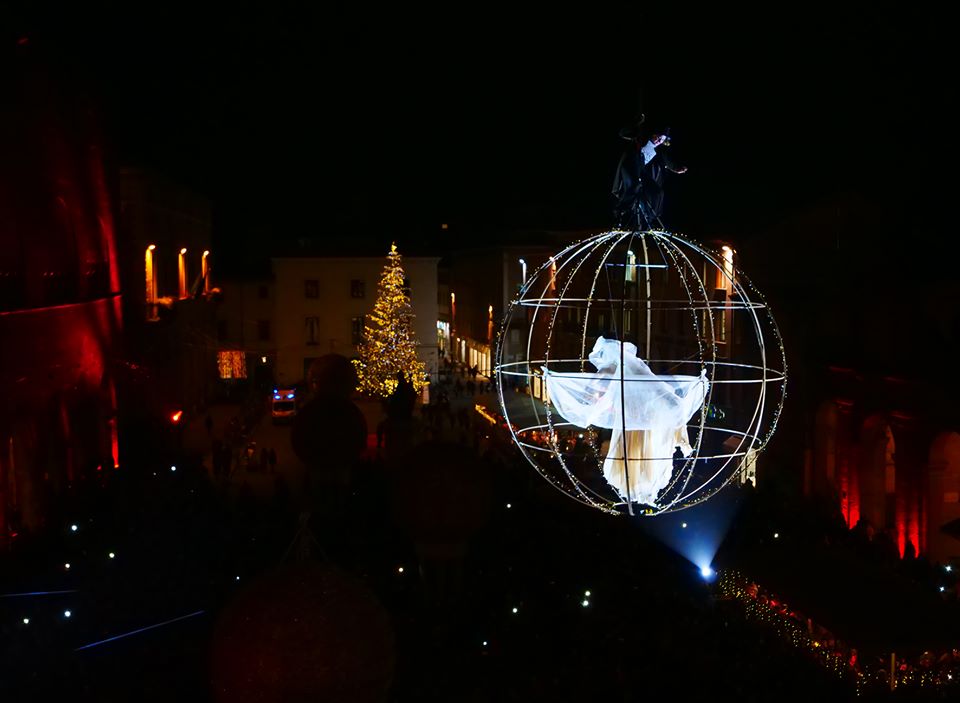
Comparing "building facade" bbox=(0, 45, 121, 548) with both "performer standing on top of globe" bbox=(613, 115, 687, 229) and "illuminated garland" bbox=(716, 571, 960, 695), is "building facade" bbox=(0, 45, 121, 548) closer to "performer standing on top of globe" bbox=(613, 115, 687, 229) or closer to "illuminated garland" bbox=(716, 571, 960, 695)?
"illuminated garland" bbox=(716, 571, 960, 695)

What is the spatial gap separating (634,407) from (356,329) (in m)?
43.7

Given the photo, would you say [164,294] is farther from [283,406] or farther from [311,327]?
[311,327]

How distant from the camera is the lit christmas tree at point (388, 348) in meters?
43.8

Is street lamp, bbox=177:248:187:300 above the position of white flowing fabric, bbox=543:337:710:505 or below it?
above

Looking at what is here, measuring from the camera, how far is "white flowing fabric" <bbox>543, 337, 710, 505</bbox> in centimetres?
1013

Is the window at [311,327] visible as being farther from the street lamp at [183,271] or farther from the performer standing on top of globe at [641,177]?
the performer standing on top of globe at [641,177]

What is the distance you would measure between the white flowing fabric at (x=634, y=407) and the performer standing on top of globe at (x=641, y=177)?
135 cm

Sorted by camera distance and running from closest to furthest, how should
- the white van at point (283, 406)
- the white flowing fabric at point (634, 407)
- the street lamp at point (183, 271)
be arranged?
the white flowing fabric at point (634, 407), the white van at point (283, 406), the street lamp at point (183, 271)

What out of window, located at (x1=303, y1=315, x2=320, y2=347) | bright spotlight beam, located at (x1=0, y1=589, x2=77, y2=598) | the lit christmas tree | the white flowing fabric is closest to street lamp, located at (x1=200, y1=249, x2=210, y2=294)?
window, located at (x1=303, y1=315, x2=320, y2=347)

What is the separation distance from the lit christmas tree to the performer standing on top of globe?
109 ft

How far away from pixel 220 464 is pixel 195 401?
17.5 m

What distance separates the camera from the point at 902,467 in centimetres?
2166

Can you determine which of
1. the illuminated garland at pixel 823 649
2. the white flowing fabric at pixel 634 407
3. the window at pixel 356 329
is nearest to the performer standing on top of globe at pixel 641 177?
the white flowing fabric at pixel 634 407

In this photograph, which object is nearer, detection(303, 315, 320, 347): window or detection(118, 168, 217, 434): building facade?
detection(118, 168, 217, 434): building facade
